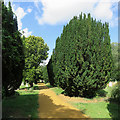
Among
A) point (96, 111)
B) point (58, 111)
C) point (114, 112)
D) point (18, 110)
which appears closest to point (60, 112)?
point (58, 111)

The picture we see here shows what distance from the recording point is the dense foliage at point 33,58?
20.0 m

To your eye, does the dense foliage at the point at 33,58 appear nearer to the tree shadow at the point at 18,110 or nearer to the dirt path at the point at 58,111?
the tree shadow at the point at 18,110

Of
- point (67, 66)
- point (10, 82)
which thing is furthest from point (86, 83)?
point (10, 82)

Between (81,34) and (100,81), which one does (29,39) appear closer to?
(81,34)

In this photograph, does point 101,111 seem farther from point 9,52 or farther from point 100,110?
point 9,52

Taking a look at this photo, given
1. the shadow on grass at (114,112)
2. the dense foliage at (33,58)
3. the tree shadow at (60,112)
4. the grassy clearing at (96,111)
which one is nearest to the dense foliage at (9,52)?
the tree shadow at (60,112)

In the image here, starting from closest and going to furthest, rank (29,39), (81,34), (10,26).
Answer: (10,26) < (81,34) < (29,39)

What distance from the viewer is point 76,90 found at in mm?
11828

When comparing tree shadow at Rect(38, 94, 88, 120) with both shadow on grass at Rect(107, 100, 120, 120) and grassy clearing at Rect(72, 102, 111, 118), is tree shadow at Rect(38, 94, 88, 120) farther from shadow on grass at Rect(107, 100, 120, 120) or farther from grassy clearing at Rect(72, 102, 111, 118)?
shadow on grass at Rect(107, 100, 120, 120)

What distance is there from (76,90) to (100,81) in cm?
293

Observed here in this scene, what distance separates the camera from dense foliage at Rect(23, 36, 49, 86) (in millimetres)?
20016

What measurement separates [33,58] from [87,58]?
14965 mm

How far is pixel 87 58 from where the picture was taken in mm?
11023

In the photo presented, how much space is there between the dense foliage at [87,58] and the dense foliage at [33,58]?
7.57m
